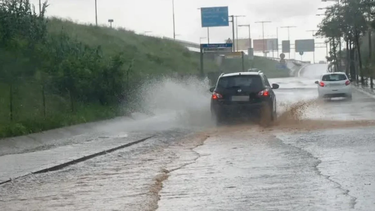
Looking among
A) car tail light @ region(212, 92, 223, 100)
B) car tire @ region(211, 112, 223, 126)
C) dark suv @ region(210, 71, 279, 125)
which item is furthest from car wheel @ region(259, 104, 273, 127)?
car tail light @ region(212, 92, 223, 100)

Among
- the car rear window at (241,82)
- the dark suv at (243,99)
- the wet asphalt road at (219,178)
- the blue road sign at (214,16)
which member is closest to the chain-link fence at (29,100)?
the dark suv at (243,99)

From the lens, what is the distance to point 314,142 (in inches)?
698

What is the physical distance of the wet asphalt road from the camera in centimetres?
1031

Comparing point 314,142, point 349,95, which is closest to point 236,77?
point 314,142

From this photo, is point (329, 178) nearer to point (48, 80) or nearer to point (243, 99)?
point (243, 99)

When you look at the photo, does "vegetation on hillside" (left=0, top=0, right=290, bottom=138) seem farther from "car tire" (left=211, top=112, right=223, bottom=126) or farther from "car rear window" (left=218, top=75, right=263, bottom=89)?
"car rear window" (left=218, top=75, right=263, bottom=89)

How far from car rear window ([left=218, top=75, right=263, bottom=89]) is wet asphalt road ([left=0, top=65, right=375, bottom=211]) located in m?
4.37

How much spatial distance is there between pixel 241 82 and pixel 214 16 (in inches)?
1492

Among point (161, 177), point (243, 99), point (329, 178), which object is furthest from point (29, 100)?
point (329, 178)

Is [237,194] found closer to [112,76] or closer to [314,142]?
[314,142]

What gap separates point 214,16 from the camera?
6112 cm

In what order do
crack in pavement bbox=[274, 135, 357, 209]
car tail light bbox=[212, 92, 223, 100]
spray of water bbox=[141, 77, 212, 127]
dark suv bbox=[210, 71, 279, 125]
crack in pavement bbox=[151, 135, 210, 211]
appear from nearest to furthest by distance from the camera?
crack in pavement bbox=[274, 135, 357, 209], crack in pavement bbox=[151, 135, 210, 211], dark suv bbox=[210, 71, 279, 125], car tail light bbox=[212, 92, 223, 100], spray of water bbox=[141, 77, 212, 127]

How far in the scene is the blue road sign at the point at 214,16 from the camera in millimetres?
60969

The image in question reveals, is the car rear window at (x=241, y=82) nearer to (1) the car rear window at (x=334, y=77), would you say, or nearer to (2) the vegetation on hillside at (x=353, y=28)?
(1) the car rear window at (x=334, y=77)
